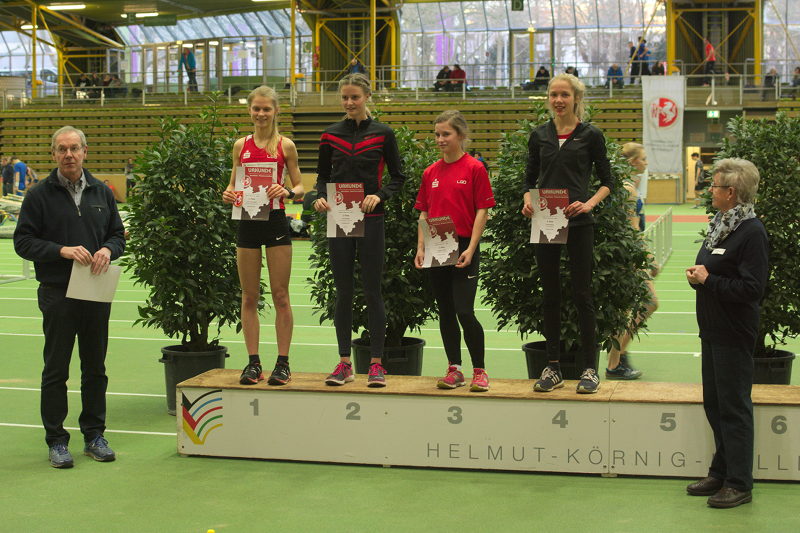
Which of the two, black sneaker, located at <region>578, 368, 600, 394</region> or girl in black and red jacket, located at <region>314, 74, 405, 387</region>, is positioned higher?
girl in black and red jacket, located at <region>314, 74, 405, 387</region>

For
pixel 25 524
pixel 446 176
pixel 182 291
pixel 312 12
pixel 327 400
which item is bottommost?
pixel 25 524

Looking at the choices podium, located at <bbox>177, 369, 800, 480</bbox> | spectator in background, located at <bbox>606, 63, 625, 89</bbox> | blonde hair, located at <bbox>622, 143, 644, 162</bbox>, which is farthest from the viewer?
spectator in background, located at <bbox>606, 63, 625, 89</bbox>

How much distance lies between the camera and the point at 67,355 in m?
5.16

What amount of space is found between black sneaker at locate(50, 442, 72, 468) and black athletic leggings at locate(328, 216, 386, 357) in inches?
58.5

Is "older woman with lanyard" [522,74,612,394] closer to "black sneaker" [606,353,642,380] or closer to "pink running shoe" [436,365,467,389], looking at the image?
"pink running shoe" [436,365,467,389]

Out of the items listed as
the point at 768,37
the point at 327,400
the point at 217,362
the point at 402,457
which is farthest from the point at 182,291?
the point at 768,37

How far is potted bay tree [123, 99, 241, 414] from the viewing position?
6.34 metres

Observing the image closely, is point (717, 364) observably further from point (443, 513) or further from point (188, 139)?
point (188, 139)

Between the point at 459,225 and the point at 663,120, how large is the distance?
26.4 meters

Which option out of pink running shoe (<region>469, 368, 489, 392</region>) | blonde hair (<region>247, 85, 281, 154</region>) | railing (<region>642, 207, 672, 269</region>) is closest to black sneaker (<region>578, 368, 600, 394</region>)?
pink running shoe (<region>469, 368, 489, 392</region>)

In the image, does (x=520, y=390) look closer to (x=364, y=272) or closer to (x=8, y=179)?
(x=364, y=272)

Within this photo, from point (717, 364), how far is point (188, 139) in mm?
3671

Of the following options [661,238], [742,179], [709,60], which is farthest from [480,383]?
[709,60]

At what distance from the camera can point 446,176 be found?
5.33 metres
